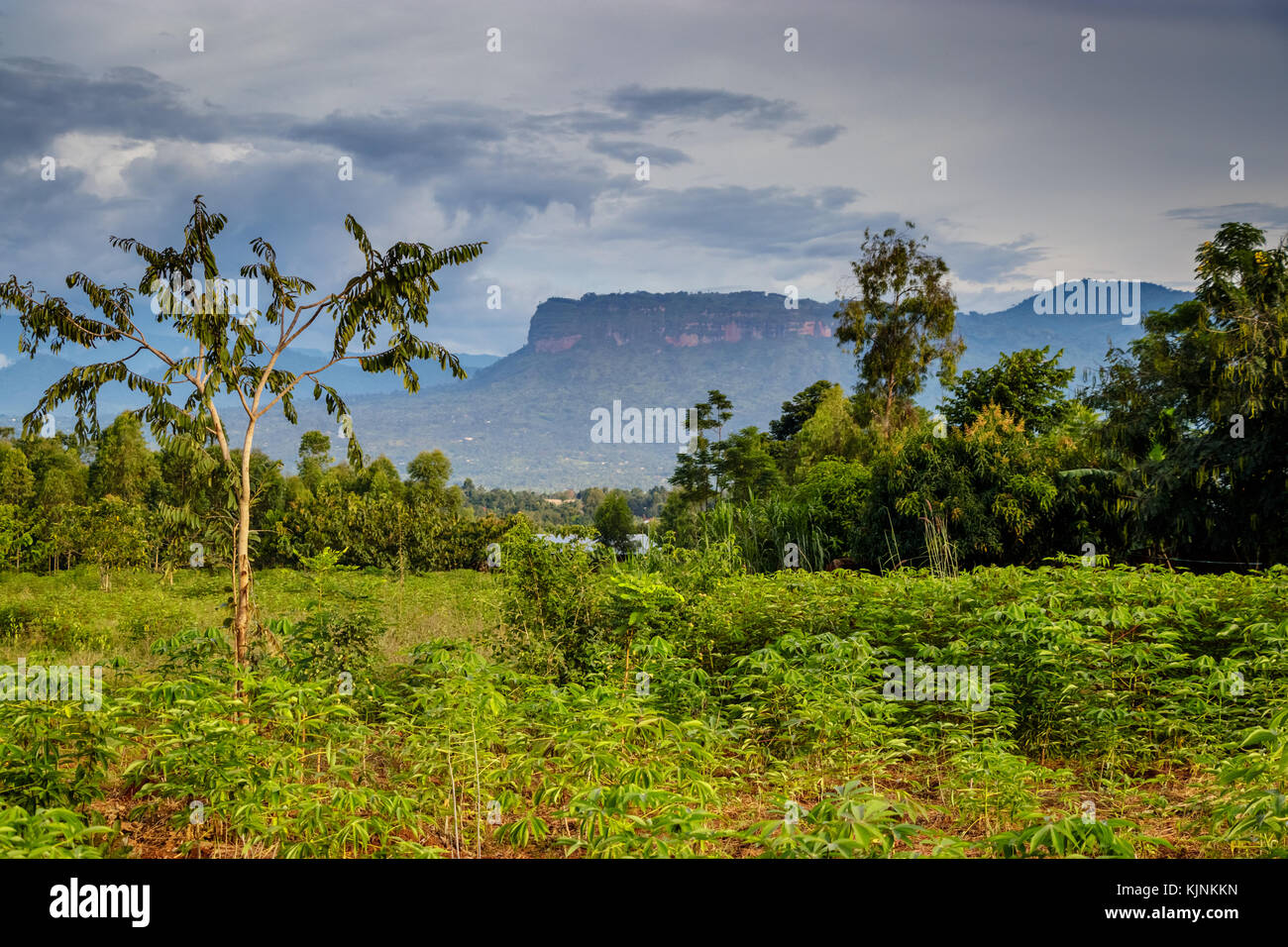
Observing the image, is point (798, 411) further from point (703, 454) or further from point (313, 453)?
point (313, 453)

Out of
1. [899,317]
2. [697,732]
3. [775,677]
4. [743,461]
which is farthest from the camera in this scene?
[743,461]

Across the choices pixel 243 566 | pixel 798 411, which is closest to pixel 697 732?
pixel 243 566

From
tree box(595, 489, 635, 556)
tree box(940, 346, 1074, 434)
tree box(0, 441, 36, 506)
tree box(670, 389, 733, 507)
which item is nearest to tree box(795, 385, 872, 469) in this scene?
A: tree box(940, 346, 1074, 434)

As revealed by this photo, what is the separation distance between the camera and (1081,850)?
2.08 m

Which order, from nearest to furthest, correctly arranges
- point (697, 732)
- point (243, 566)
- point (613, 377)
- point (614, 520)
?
1. point (697, 732)
2. point (243, 566)
3. point (614, 520)
4. point (613, 377)

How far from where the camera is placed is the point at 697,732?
325cm

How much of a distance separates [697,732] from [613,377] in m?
147

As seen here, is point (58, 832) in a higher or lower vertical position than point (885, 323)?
lower

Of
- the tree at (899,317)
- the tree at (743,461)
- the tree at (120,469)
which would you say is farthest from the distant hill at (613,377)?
the tree at (899,317)

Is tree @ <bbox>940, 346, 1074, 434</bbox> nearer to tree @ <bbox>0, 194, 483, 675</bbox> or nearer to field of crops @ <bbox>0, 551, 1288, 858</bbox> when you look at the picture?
field of crops @ <bbox>0, 551, 1288, 858</bbox>

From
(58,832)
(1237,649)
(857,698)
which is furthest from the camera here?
(1237,649)

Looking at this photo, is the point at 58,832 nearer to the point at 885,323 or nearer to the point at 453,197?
the point at 885,323

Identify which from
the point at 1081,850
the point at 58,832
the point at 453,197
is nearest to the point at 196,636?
the point at 58,832
